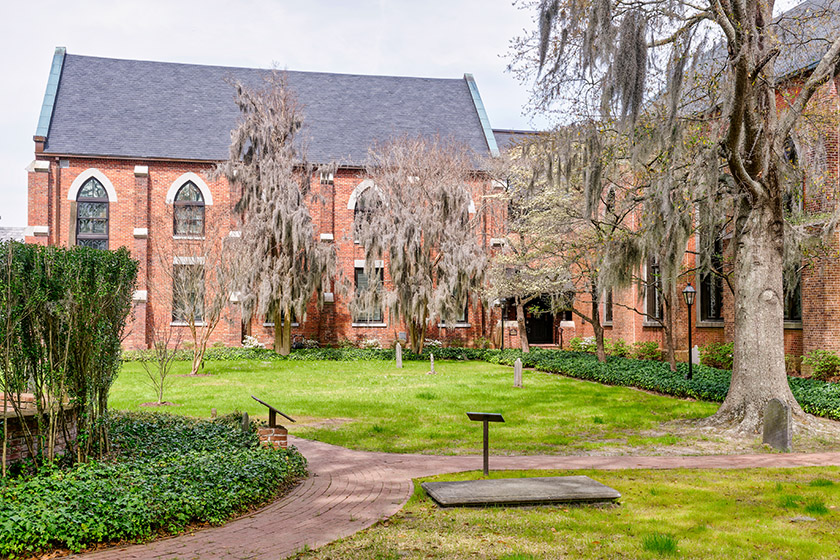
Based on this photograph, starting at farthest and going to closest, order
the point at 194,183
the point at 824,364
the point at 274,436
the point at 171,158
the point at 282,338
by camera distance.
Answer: the point at 194,183 → the point at 171,158 → the point at 282,338 → the point at 824,364 → the point at 274,436

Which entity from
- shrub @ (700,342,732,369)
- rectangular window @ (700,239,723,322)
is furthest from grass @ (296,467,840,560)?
rectangular window @ (700,239,723,322)

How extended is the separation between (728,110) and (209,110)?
28.1 meters

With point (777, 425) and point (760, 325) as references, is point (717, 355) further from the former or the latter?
point (777, 425)

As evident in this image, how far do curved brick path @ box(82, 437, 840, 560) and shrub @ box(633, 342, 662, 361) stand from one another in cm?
A: 1524

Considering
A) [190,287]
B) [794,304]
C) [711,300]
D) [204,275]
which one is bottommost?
[794,304]

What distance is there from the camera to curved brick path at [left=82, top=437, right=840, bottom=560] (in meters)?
5.51

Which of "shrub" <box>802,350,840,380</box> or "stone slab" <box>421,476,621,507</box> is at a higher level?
"shrub" <box>802,350,840,380</box>

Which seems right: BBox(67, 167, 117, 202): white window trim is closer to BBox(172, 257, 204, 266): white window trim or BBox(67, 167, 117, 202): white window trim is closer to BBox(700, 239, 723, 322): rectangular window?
BBox(172, 257, 204, 266): white window trim

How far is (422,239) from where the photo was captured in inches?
1075

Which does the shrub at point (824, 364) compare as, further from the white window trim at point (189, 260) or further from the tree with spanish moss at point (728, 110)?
the white window trim at point (189, 260)

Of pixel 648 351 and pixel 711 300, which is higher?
pixel 711 300

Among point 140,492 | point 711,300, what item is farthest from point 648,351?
point 140,492

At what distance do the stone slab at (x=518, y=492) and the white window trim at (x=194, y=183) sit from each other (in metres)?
26.6

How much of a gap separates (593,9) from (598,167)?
3072 millimetres
